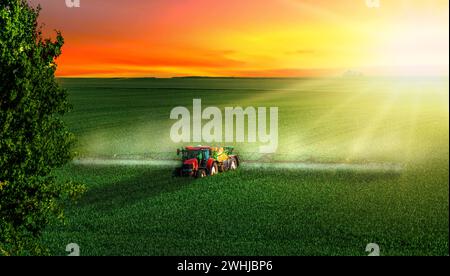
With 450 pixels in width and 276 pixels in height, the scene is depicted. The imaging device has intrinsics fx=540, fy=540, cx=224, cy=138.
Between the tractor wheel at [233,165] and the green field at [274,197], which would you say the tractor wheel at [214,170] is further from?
the tractor wheel at [233,165]

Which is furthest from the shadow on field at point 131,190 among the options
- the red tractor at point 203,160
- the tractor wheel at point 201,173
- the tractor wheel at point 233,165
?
the tractor wheel at point 233,165

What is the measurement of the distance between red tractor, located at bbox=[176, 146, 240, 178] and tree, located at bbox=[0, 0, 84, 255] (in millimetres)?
12207

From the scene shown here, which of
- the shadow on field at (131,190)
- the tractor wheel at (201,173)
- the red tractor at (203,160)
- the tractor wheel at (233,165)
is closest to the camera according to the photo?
the shadow on field at (131,190)

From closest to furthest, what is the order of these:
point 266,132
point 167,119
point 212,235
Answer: point 212,235 → point 266,132 → point 167,119

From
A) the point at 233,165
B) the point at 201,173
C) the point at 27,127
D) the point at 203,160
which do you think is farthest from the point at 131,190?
the point at 27,127

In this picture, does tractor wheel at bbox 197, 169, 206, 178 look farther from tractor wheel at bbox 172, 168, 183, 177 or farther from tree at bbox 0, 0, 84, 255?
tree at bbox 0, 0, 84, 255

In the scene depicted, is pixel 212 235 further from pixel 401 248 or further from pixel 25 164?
pixel 25 164

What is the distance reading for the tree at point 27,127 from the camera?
1459 cm

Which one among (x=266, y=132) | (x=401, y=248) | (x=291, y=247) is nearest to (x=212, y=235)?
(x=291, y=247)

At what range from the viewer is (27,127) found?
1509 centimetres

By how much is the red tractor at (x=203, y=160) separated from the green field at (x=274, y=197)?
1.78 ft

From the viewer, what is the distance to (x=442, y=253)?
65.0ft

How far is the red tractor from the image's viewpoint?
1105 inches

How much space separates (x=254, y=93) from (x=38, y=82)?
223 feet
